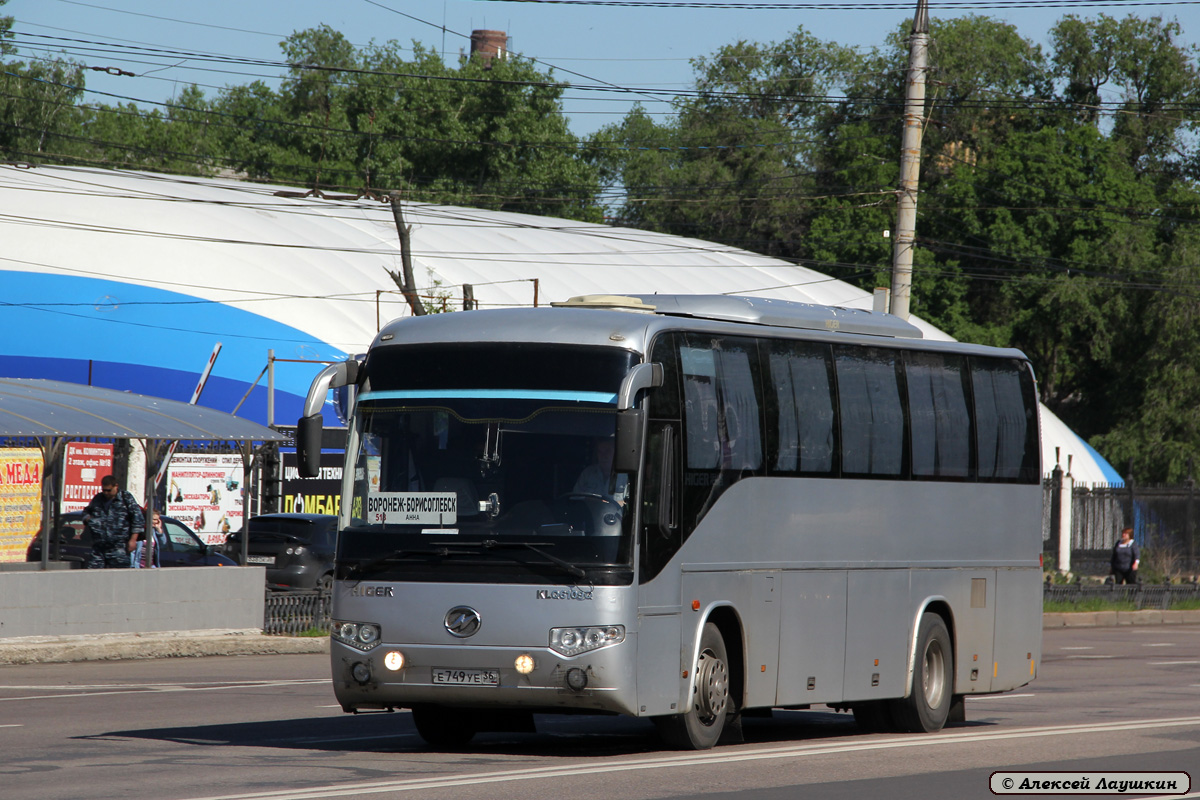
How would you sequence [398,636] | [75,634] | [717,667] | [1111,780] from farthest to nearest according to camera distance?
1. [75,634]
2. [717,667]
3. [398,636]
4. [1111,780]

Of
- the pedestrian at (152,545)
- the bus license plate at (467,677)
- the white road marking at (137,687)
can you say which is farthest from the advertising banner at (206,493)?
the bus license plate at (467,677)

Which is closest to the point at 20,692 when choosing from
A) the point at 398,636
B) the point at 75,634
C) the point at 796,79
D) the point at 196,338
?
the point at 75,634

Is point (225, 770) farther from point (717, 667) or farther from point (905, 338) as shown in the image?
point (905, 338)

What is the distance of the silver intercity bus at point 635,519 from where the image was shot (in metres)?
10.9

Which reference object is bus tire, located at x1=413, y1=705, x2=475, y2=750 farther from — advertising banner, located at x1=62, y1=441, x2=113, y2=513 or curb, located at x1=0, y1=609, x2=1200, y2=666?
advertising banner, located at x1=62, y1=441, x2=113, y2=513

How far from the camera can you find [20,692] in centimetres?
1609

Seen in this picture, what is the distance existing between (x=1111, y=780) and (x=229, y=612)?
49.9ft

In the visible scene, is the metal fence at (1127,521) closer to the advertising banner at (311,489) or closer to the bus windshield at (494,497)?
the advertising banner at (311,489)

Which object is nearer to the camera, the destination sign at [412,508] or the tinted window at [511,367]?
the destination sign at [412,508]

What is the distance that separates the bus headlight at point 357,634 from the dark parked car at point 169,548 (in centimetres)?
1517

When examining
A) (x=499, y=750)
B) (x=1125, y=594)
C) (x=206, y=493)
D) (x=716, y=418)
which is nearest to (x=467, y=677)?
(x=499, y=750)

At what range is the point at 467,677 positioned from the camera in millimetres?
10883

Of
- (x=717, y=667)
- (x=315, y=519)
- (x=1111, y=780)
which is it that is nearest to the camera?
(x=1111, y=780)

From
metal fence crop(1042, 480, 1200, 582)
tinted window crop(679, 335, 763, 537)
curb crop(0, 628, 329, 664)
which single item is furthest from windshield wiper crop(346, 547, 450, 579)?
metal fence crop(1042, 480, 1200, 582)
